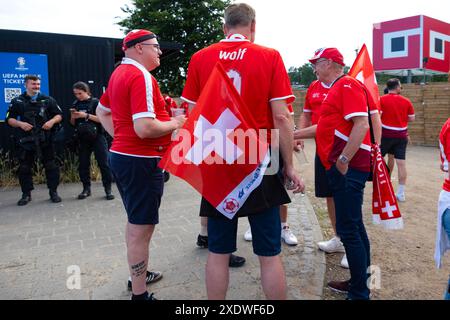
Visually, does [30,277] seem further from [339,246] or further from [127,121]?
[339,246]

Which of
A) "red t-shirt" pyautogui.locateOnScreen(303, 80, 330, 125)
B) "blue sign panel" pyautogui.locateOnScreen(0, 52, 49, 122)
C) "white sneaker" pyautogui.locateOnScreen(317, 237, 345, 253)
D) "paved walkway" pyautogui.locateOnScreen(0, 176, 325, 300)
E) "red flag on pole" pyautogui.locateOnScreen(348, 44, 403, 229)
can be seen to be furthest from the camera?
"blue sign panel" pyautogui.locateOnScreen(0, 52, 49, 122)

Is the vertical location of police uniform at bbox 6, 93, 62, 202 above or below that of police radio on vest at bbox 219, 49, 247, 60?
below

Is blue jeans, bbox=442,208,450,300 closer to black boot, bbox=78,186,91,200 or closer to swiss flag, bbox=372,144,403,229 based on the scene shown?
swiss flag, bbox=372,144,403,229

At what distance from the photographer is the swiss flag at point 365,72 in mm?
3201

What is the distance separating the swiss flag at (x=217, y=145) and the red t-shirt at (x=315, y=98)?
2.17m

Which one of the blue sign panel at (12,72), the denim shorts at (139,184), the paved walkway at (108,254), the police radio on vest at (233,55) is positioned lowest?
the paved walkway at (108,254)

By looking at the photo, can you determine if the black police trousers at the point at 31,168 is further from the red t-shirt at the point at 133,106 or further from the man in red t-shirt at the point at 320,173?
the man in red t-shirt at the point at 320,173

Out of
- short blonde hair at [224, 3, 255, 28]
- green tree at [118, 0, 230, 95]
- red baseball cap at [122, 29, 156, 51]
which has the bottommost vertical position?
red baseball cap at [122, 29, 156, 51]

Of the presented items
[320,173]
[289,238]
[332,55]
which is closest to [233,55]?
[332,55]

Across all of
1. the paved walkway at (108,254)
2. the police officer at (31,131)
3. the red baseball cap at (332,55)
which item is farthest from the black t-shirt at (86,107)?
the red baseball cap at (332,55)

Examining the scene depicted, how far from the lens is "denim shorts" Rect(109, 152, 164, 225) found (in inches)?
104

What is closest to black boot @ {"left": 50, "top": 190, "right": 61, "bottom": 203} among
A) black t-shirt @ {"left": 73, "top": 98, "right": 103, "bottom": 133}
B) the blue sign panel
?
black t-shirt @ {"left": 73, "top": 98, "right": 103, "bottom": 133}

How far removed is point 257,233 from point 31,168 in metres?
5.16
